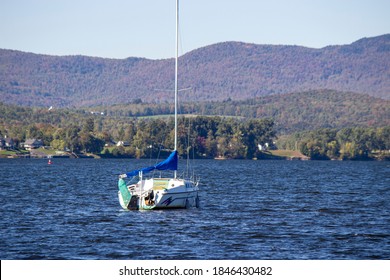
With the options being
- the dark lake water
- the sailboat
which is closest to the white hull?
the sailboat

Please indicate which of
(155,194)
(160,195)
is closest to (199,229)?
(160,195)

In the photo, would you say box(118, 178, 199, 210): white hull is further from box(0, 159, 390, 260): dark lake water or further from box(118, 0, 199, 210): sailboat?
box(0, 159, 390, 260): dark lake water

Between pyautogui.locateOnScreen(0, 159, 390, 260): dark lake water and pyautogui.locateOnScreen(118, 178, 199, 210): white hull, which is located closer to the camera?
pyautogui.locateOnScreen(0, 159, 390, 260): dark lake water

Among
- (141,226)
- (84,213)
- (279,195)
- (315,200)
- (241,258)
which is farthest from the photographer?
(279,195)

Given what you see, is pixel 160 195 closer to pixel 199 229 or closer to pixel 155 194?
pixel 155 194

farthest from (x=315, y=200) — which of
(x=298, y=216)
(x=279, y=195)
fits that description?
(x=298, y=216)

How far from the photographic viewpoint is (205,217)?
60.2 m

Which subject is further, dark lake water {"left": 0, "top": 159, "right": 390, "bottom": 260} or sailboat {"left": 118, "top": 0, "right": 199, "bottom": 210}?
sailboat {"left": 118, "top": 0, "right": 199, "bottom": 210}

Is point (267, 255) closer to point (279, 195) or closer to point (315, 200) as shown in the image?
point (315, 200)

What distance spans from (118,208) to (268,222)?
563 inches

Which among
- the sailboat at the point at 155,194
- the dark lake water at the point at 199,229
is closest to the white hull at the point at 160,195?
A: the sailboat at the point at 155,194

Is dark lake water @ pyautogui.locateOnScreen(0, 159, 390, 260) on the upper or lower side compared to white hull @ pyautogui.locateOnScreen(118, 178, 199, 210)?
lower

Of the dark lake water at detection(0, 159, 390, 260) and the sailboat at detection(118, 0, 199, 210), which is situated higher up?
the sailboat at detection(118, 0, 199, 210)

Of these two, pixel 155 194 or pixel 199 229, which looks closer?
pixel 199 229
